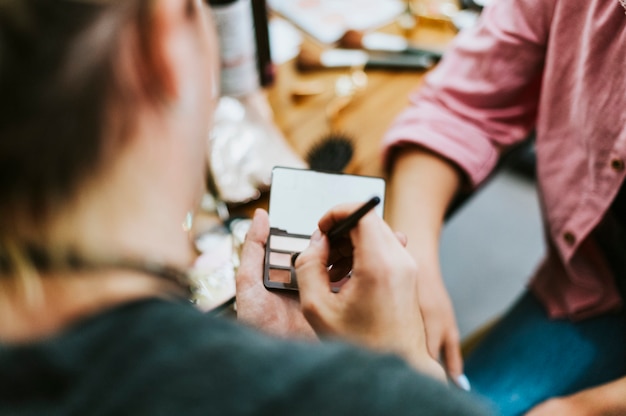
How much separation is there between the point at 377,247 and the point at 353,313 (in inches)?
2.0

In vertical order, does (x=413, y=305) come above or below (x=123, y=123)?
below

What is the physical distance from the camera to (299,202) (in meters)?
0.51

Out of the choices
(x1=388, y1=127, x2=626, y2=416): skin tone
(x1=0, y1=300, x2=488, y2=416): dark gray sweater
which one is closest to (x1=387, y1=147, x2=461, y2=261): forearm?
(x1=388, y1=127, x2=626, y2=416): skin tone

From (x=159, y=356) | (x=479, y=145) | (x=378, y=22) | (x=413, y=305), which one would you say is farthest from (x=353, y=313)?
(x=378, y=22)

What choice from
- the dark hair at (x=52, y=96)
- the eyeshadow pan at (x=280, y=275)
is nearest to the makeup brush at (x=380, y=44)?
the eyeshadow pan at (x=280, y=275)

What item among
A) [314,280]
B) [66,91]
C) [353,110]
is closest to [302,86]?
[353,110]

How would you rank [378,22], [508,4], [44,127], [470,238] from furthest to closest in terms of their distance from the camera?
1. [470,238]
2. [378,22]
3. [508,4]
4. [44,127]

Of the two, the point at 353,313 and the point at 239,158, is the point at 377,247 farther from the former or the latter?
the point at 239,158

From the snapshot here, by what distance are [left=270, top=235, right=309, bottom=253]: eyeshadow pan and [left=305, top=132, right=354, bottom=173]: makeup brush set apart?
13 cm

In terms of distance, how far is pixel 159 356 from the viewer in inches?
10.5

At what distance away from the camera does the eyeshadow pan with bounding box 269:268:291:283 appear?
0.48 metres

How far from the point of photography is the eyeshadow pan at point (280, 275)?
Result: 48 cm

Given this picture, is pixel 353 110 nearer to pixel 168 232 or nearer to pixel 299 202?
pixel 299 202

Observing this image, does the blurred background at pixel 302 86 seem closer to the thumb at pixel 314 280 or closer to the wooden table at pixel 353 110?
the wooden table at pixel 353 110
